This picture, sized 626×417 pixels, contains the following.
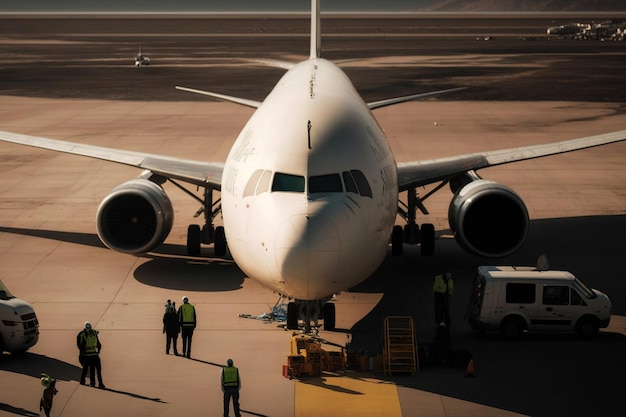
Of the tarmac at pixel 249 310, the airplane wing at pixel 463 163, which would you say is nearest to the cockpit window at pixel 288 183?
the tarmac at pixel 249 310

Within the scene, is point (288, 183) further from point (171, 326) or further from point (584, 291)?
point (584, 291)

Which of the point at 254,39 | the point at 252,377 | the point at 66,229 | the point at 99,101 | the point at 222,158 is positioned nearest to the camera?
the point at 252,377

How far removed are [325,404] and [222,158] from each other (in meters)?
27.1

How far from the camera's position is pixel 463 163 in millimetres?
29016

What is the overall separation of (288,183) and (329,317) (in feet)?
12.7

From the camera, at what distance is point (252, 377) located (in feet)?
64.4

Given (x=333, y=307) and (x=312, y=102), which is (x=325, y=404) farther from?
(x=312, y=102)

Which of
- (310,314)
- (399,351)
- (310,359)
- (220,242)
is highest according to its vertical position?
(220,242)

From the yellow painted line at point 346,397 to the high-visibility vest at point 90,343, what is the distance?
3708 mm

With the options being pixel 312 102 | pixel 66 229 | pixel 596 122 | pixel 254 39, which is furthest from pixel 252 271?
pixel 254 39

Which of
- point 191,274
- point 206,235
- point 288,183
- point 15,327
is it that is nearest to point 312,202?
point 288,183

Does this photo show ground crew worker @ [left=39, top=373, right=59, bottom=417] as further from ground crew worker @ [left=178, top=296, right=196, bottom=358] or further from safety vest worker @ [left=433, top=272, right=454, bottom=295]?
safety vest worker @ [left=433, top=272, right=454, bottom=295]

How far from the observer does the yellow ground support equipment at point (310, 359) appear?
1964 cm

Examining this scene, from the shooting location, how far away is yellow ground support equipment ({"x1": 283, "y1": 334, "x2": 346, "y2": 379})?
1964cm
